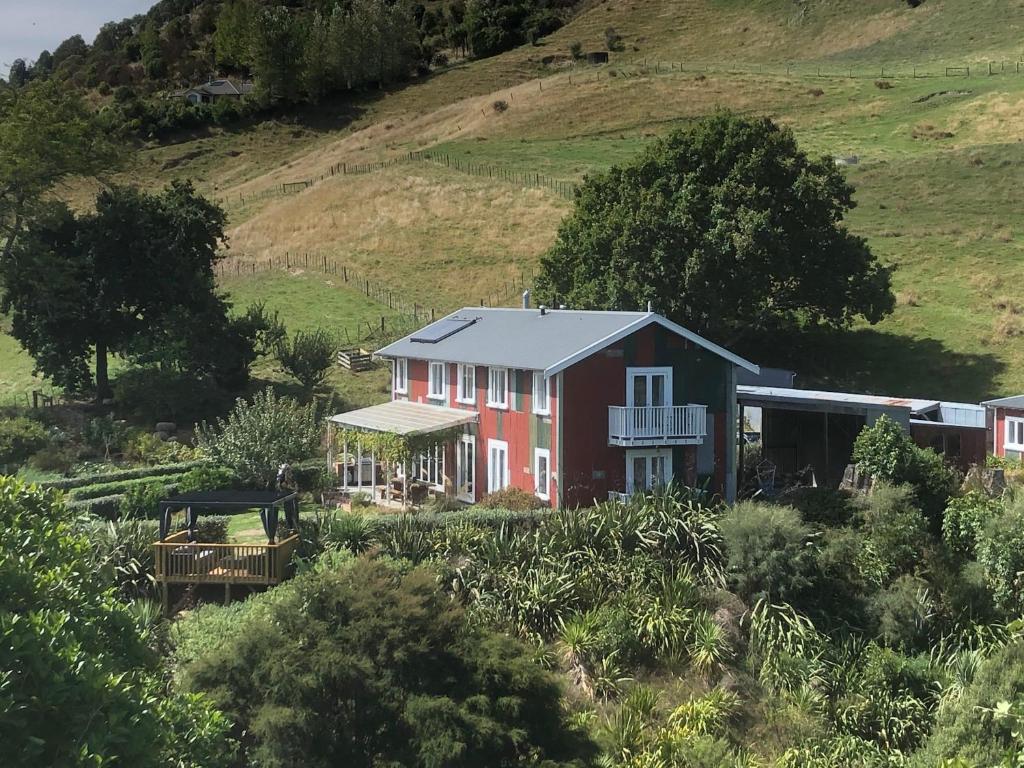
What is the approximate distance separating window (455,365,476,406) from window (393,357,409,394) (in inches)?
143

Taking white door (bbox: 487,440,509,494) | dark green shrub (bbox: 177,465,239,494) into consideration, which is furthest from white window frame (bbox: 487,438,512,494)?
dark green shrub (bbox: 177,465,239,494)

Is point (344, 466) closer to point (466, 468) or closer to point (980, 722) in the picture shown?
point (466, 468)

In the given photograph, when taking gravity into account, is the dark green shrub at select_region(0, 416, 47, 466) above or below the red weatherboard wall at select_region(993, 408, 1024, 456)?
below

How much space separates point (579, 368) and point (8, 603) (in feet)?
60.0

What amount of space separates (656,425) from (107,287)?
24.6 metres

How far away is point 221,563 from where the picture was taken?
25.0m

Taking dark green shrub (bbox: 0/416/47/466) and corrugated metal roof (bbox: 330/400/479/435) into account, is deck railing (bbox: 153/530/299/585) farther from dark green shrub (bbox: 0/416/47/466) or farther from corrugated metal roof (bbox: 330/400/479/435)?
dark green shrub (bbox: 0/416/47/466)

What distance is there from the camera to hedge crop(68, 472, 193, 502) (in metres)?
31.5

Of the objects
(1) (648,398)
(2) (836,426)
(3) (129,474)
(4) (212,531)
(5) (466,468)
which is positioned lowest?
(4) (212,531)

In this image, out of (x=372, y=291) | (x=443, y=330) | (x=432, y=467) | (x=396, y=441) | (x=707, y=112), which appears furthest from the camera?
(x=707, y=112)

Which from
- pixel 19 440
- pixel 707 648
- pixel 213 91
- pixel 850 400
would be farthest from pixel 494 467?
pixel 213 91

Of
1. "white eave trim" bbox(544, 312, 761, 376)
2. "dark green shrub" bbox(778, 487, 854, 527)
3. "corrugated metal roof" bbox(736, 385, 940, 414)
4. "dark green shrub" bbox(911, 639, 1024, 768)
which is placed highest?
"white eave trim" bbox(544, 312, 761, 376)

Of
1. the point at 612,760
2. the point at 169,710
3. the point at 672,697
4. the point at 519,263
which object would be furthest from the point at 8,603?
the point at 519,263

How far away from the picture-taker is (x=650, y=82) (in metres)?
96.7
